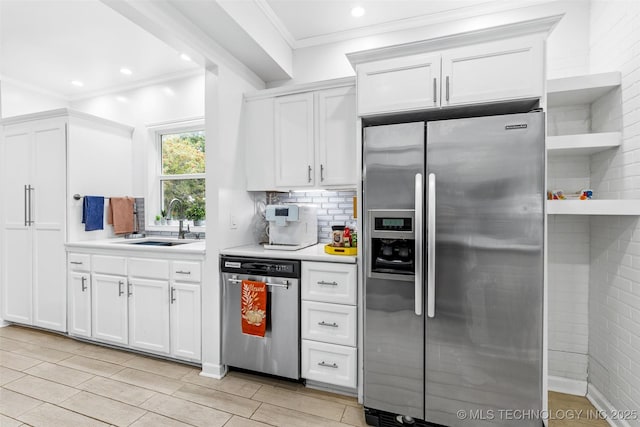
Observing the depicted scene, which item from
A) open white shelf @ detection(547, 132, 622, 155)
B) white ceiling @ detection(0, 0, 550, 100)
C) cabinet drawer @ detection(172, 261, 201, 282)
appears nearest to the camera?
open white shelf @ detection(547, 132, 622, 155)

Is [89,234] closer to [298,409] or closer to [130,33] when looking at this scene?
[130,33]

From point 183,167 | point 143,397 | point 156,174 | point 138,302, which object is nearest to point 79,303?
point 138,302

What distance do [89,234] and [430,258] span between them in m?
3.49

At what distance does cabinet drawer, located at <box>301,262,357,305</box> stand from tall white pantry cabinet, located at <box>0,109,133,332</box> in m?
Answer: 2.63

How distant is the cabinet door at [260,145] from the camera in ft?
8.88

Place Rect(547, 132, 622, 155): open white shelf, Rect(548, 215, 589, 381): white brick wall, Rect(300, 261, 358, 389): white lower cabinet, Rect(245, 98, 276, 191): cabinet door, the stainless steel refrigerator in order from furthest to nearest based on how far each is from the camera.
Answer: Rect(245, 98, 276, 191): cabinet door
Rect(548, 215, 589, 381): white brick wall
Rect(300, 261, 358, 389): white lower cabinet
Rect(547, 132, 622, 155): open white shelf
the stainless steel refrigerator

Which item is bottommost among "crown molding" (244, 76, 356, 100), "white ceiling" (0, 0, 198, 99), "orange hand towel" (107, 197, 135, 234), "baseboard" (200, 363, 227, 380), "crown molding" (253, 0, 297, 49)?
"baseboard" (200, 363, 227, 380)

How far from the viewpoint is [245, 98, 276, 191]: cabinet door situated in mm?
2707

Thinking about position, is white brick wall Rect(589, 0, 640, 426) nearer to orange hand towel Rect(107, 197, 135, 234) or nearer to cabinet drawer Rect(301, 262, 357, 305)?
cabinet drawer Rect(301, 262, 357, 305)

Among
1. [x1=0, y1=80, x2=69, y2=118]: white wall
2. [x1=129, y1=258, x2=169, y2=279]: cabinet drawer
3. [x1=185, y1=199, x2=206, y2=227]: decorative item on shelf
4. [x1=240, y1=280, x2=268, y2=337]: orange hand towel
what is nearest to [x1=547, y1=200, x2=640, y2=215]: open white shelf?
[x1=240, y1=280, x2=268, y2=337]: orange hand towel

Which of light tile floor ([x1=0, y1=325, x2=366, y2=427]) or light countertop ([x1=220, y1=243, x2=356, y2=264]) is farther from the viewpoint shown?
light countertop ([x1=220, y1=243, x2=356, y2=264])

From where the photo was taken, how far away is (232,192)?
2.61 meters

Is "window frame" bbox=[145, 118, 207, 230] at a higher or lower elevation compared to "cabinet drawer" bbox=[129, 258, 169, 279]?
higher

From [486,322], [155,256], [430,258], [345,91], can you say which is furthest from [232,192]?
[486,322]
